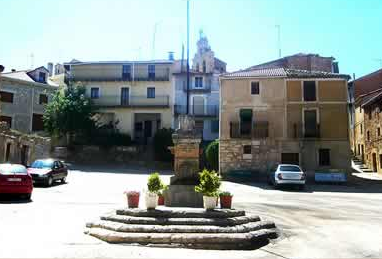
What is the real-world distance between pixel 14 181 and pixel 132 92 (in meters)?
29.4

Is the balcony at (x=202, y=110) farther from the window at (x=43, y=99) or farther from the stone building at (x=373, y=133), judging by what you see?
the stone building at (x=373, y=133)

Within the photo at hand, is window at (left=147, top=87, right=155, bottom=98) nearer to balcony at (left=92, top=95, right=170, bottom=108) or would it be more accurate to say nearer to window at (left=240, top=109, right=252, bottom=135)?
balcony at (left=92, top=95, right=170, bottom=108)

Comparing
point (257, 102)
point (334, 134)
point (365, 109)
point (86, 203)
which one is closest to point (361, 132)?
point (365, 109)

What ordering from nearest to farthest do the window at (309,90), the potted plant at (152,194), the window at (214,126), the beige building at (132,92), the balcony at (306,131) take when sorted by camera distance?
the potted plant at (152,194) < the balcony at (306,131) < the window at (309,90) < the window at (214,126) < the beige building at (132,92)

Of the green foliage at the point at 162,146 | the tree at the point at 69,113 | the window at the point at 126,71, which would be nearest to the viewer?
the green foliage at the point at 162,146

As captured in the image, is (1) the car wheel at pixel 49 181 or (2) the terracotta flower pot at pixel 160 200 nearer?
(2) the terracotta flower pot at pixel 160 200

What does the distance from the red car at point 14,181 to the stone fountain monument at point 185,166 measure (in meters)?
6.09

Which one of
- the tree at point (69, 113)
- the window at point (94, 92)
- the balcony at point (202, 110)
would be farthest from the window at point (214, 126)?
the window at point (94, 92)

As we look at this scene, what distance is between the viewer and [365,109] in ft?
123

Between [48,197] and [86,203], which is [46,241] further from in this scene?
[48,197]

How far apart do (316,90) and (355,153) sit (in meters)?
16.1

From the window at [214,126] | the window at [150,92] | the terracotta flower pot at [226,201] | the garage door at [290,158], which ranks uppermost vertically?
the window at [150,92]

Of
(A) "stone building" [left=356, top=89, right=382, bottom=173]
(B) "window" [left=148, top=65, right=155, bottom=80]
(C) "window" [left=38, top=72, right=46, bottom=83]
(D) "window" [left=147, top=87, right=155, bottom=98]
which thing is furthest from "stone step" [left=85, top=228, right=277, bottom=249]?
(C) "window" [left=38, top=72, right=46, bottom=83]

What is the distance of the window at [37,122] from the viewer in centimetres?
3984
